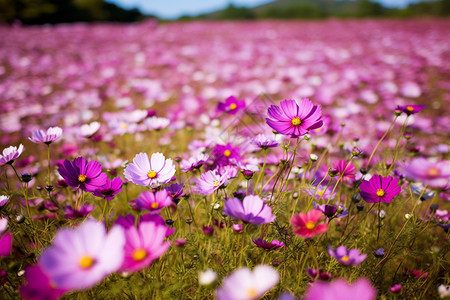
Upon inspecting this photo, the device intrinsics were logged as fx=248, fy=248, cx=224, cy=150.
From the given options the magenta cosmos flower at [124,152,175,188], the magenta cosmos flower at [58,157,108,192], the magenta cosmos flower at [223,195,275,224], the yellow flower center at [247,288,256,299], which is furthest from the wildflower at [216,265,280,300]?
the magenta cosmos flower at [58,157,108,192]

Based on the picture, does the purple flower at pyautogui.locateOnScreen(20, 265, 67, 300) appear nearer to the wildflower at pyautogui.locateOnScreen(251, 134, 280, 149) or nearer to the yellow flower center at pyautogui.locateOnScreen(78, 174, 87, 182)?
the yellow flower center at pyautogui.locateOnScreen(78, 174, 87, 182)

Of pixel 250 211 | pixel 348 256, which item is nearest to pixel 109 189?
pixel 250 211

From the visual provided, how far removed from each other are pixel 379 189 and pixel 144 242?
26.6 inches

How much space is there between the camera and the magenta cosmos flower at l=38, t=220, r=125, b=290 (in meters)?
0.42

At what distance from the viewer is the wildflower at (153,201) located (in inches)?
24.7

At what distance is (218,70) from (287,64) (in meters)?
1.18

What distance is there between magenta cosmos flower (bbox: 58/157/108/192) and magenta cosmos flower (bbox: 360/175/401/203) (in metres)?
0.78

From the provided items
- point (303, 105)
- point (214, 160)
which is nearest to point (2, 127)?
point (214, 160)

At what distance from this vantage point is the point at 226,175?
28.0 inches

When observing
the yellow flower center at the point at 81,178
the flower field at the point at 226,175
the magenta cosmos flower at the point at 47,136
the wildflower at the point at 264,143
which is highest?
the magenta cosmos flower at the point at 47,136

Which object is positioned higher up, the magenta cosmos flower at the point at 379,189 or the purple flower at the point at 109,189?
the purple flower at the point at 109,189

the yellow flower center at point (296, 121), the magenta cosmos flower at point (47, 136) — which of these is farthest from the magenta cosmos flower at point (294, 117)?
the magenta cosmos flower at point (47, 136)

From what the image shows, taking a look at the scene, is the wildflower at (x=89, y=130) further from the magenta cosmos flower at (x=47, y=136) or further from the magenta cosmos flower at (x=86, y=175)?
the magenta cosmos flower at (x=86, y=175)

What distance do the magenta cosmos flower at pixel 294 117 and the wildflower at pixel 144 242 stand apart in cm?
42
